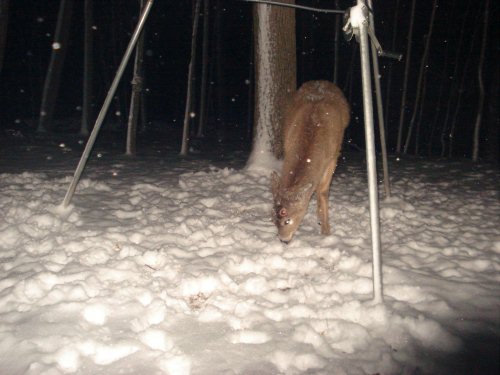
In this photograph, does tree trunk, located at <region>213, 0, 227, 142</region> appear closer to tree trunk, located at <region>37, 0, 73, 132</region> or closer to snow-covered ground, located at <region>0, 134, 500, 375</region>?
tree trunk, located at <region>37, 0, 73, 132</region>

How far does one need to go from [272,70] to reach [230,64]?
743 inches

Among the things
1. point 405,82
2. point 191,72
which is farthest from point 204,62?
point 405,82

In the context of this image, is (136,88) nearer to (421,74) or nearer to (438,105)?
(421,74)

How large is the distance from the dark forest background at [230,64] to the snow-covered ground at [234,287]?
25.9 ft

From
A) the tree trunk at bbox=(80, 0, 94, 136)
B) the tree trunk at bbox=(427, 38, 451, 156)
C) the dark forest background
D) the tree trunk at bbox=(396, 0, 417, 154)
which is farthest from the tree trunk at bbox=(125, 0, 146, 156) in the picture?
the tree trunk at bbox=(427, 38, 451, 156)

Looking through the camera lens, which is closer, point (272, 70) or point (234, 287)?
point (234, 287)

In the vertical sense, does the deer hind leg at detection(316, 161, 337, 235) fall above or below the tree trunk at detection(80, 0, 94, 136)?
below

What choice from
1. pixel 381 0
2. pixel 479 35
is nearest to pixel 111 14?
pixel 381 0

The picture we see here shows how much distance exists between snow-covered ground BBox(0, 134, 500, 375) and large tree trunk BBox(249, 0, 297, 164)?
1941mm

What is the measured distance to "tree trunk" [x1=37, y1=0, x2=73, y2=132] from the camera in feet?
52.4

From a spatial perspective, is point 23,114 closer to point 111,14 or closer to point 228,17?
point 111,14

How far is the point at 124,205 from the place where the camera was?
5.66m

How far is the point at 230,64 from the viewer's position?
2536cm

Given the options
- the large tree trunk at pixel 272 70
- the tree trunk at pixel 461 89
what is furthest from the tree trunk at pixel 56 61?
the tree trunk at pixel 461 89
